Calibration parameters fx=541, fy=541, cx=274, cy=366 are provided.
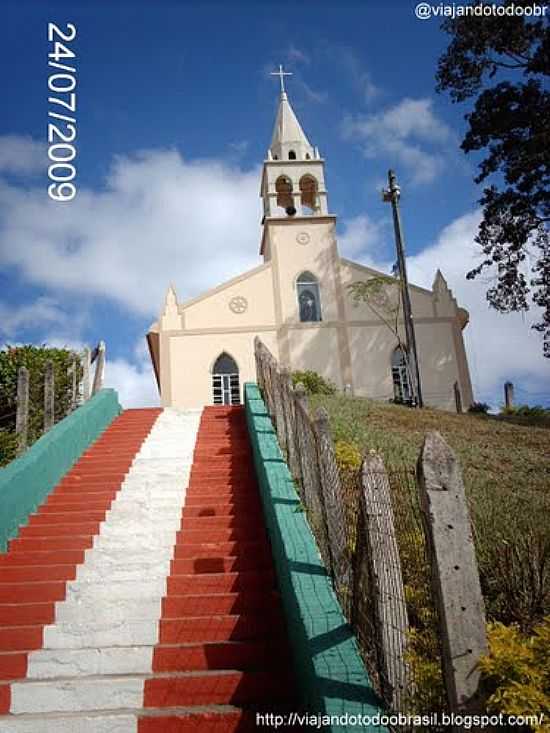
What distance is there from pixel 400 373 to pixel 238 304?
24.5 feet

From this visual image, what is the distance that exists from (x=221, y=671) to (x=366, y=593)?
146 centimetres

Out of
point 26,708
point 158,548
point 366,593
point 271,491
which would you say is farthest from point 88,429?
point 366,593

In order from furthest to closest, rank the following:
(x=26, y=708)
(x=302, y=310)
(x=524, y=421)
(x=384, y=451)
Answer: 1. (x=302, y=310)
2. (x=524, y=421)
3. (x=384, y=451)
4. (x=26, y=708)

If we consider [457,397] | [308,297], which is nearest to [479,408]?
[457,397]

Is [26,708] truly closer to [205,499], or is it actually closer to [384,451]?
[205,499]

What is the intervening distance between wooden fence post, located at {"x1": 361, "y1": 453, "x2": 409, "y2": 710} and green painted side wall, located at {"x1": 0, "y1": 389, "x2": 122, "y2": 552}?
13.9 ft

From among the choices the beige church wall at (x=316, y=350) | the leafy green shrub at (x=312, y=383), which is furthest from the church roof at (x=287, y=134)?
the leafy green shrub at (x=312, y=383)

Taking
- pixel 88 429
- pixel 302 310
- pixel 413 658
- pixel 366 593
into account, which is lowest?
pixel 413 658

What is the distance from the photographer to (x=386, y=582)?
2666 mm

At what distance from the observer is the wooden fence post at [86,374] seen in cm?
1144

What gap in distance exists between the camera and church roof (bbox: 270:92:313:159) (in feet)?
85.2

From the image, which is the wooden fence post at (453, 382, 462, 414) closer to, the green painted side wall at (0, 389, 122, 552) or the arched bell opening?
the arched bell opening

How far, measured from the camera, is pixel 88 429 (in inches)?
371

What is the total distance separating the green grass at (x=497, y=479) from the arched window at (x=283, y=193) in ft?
41.6
